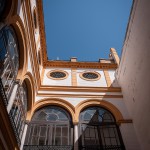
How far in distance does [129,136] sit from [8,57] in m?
6.26

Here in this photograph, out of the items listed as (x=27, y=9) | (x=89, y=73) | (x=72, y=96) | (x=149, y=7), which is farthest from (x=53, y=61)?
(x=149, y=7)

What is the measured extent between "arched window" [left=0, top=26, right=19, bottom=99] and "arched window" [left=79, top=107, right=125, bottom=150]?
4077 millimetres

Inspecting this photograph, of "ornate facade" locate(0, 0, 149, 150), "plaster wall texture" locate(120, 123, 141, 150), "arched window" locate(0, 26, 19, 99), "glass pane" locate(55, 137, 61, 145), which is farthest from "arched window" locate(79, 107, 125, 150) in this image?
"arched window" locate(0, 26, 19, 99)

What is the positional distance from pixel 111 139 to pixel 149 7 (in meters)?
5.89

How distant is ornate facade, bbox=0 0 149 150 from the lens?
6176 mm

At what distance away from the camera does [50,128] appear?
8.66 metres

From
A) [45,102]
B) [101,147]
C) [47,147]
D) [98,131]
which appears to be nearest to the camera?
[47,147]

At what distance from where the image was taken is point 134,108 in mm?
8539

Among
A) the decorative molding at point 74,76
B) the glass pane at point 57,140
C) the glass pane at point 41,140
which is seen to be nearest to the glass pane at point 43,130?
the glass pane at point 41,140

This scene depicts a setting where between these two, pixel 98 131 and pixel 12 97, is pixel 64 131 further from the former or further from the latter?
pixel 12 97

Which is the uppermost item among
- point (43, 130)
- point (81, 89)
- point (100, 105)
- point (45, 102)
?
point (81, 89)

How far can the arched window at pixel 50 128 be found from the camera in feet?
26.4

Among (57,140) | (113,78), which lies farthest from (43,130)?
(113,78)

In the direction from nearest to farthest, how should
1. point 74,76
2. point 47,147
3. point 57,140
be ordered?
point 47,147
point 57,140
point 74,76
